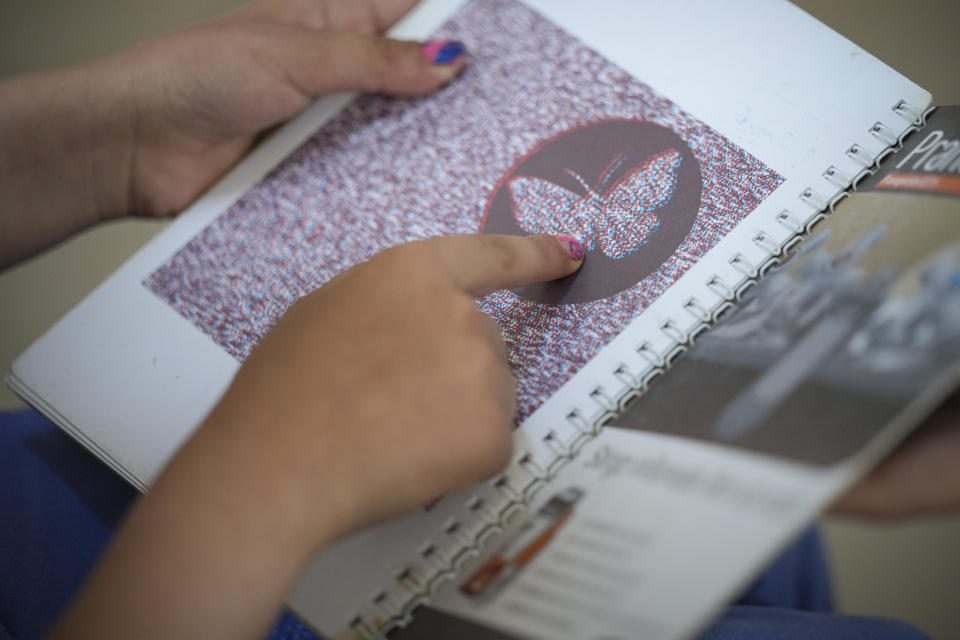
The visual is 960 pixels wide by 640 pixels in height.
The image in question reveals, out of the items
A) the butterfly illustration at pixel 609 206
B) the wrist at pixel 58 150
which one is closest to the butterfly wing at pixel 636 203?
the butterfly illustration at pixel 609 206

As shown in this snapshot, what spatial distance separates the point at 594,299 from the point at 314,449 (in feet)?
0.68

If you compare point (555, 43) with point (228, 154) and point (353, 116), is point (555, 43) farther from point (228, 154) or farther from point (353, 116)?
point (228, 154)

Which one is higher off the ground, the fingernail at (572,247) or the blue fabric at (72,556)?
the fingernail at (572,247)

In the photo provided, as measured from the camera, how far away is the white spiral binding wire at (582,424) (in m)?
0.41

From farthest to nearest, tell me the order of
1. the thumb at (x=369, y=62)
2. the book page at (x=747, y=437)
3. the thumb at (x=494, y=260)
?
1. the thumb at (x=369, y=62)
2. the thumb at (x=494, y=260)
3. the book page at (x=747, y=437)

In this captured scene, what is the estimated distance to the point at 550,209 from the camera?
0.51 m

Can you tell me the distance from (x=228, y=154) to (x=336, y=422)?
37cm

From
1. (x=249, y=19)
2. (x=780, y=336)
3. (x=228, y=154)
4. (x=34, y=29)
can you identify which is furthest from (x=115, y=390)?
(x=34, y=29)

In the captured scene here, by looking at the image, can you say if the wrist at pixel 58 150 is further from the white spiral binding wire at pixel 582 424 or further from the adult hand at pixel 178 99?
the white spiral binding wire at pixel 582 424

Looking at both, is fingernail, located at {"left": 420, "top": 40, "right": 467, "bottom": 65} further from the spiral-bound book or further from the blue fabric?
the blue fabric

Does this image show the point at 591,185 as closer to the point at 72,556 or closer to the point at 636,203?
the point at 636,203

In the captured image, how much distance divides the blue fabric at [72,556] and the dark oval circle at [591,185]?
0.80ft

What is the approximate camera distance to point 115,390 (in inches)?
20.5

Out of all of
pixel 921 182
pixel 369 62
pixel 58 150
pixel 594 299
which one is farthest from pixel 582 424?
pixel 58 150
